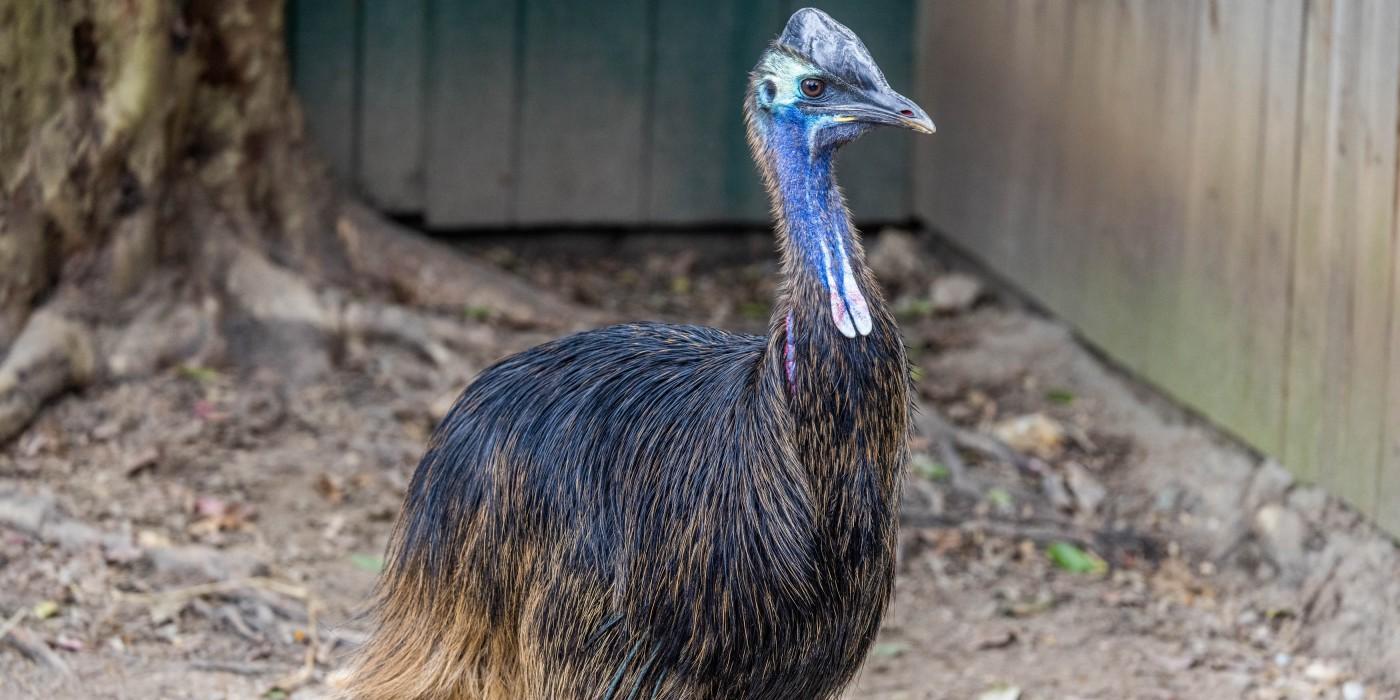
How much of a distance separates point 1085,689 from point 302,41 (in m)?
4.24

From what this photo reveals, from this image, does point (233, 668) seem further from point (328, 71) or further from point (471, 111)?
point (471, 111)

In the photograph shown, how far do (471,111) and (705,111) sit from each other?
1.01m

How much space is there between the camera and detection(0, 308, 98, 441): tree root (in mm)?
5148

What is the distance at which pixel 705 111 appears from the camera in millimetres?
7664

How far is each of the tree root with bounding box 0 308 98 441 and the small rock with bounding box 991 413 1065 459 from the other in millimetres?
2944

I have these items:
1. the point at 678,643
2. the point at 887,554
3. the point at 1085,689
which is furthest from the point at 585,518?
the point at 1085,689

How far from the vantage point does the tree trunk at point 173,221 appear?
5305mm

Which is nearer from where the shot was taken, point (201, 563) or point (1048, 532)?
point (201, 563)

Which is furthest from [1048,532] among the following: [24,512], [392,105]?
[392,105]

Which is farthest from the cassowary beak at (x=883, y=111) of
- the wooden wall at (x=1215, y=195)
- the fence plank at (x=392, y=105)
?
the fence plank at (x=392, y=105)

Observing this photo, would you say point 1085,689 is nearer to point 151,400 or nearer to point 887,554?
point 887,554

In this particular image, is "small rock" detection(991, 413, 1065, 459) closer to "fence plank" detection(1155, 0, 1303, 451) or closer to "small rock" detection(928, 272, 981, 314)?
"fence plank" detection(1155, 0, 1303, 451)

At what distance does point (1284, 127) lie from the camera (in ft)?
A: 16.3

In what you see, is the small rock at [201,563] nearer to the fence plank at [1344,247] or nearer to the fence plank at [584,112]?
the fence plank at [1344,247]
